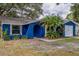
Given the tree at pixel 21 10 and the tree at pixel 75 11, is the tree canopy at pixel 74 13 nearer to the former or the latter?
the tree at pixel 75 11

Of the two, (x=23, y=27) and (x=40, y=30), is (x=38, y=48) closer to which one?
(x=40, y=30)

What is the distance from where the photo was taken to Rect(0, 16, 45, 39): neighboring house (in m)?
5.05

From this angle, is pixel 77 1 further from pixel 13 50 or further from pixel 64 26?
pixel 13 50

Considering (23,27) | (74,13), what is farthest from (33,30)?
(74,13)

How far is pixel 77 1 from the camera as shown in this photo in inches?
197

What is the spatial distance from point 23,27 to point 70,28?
71 cm

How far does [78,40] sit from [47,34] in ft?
1.54

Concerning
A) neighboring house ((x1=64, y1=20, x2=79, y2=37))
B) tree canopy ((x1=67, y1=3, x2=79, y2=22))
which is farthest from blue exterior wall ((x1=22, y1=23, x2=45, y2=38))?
tree canopy ((x1=67, y1=3, x2=79, y2=22))

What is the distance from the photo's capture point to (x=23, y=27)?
200 inches

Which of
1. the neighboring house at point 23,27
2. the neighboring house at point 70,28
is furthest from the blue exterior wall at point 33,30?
the neighboring house at point 70,28

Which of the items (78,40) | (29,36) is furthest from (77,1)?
(29,36)

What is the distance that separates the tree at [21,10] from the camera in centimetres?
503

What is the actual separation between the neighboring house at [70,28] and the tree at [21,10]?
17.3 inches

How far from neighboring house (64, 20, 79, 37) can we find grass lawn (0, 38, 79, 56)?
4.3 inches
